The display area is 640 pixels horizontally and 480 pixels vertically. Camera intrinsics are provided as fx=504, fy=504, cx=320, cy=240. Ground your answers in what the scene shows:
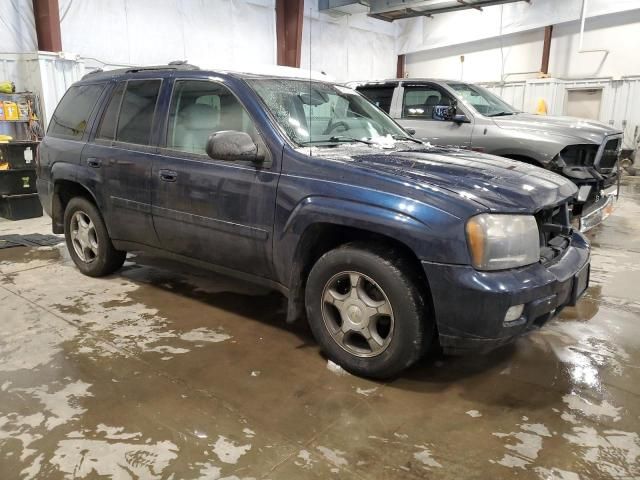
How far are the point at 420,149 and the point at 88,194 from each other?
9.37 ft

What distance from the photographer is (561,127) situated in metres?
6.00

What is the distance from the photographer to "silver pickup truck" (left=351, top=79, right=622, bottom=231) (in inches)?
226

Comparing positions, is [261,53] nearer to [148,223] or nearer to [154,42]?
[154,42]

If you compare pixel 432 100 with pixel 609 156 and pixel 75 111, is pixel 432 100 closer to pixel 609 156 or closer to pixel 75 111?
pixel 609 156

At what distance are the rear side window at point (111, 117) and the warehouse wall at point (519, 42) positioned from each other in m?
13.6

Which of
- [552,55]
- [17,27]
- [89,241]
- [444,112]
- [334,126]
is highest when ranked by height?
[552,55]

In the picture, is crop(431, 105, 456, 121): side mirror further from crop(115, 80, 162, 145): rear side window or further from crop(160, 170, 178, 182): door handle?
crop(160, 170, 178, 182): door handle

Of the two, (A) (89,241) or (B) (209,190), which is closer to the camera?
(B) (209,190)

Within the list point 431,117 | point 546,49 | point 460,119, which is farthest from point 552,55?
point 460,119

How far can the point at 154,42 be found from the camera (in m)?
11.1

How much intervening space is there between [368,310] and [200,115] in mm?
1828

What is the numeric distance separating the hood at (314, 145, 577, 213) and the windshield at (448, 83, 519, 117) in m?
3.68

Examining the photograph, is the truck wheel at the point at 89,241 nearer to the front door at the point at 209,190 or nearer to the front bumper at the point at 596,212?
the front door at the point at 209,190

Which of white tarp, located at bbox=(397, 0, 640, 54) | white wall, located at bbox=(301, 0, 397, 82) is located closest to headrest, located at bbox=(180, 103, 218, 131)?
white wall, located at bbox=(301, 0, 397, 82)
